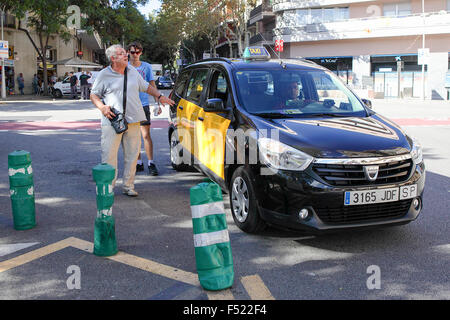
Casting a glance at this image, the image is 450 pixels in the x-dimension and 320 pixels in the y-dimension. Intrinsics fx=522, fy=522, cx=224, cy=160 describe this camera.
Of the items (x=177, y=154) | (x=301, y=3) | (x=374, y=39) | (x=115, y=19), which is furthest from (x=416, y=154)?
(x=301, y=3)

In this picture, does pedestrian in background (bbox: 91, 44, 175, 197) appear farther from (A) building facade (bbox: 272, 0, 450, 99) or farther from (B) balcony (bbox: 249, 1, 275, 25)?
(B) balcony (bbox: 249, 1, 275, 25)

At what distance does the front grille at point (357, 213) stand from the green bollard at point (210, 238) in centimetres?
103

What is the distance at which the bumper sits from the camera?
4398mm

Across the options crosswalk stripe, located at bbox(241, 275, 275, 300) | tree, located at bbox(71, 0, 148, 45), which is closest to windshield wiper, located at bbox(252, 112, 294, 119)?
crosswalk stripe, located at bbox(241, 275, 275, 300)

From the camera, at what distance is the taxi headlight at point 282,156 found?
14.7ft

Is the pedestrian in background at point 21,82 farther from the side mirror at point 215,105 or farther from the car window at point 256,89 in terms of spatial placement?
the side mirror at point 215,105

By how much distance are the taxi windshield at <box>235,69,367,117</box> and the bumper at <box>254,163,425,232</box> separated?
112 cm

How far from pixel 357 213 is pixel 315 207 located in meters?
0.38

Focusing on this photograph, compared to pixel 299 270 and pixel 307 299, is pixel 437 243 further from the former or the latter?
pixel 307 299

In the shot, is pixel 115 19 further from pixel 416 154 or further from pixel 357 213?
pixel 357 213

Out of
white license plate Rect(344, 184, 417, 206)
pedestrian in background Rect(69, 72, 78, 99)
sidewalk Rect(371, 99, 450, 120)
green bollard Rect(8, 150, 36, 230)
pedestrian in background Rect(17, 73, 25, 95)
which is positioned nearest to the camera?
white license plate Rect(344, 184, 417, 206)

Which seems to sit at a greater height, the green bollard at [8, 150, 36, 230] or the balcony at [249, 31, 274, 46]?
the balcony at [249, 31, 274, 46]

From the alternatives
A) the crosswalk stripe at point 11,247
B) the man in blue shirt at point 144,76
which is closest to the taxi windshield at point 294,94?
the man in blue shirt at point 144,76

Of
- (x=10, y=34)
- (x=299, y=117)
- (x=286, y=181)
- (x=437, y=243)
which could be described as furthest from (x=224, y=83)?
(x=10, y=34)
